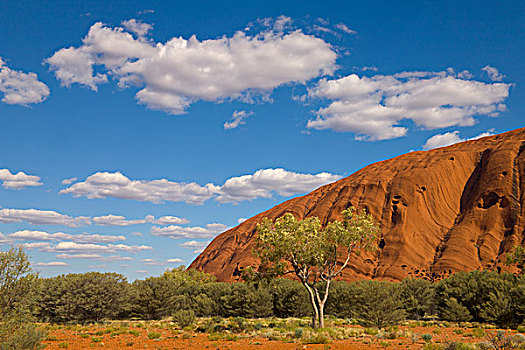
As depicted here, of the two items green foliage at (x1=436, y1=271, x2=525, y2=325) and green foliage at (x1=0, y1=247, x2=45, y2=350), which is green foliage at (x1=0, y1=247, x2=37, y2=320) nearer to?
green foliage at (x1=0, y1=247, x2=45, y2=350)

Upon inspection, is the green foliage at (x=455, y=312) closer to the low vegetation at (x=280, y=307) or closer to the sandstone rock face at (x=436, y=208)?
the low vegetation at (x=280, y=307)

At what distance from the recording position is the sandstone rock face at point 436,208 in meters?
69.6

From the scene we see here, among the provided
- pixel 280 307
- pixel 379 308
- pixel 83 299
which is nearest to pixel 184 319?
pixel 83 299

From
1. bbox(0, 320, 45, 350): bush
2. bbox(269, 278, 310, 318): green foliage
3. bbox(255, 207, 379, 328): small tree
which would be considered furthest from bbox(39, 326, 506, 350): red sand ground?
bbox(269, 278, 310, 318): green foliage

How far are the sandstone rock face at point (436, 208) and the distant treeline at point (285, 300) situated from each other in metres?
24.1

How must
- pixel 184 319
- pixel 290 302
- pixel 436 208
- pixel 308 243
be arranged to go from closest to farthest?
1. pixel 308 243
2. pixel 184 319
3. pixel 290 302
4. pixel 436 208

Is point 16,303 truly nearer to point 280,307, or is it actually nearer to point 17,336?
point 17,336

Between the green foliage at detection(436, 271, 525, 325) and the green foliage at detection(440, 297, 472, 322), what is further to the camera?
the green foliage at detection(440, 297, 472, 322)

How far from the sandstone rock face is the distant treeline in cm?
2413

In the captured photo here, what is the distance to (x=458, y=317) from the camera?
38.1 meters

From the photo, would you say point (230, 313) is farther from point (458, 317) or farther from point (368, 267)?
point (368, 267)

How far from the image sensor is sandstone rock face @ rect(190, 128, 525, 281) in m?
69.6

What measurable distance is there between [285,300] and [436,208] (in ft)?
157

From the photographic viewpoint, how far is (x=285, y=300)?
4725 cm
